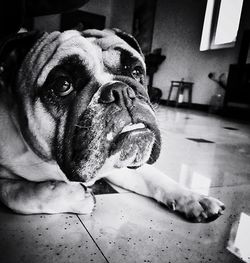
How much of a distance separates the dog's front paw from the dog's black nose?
0.37 metres

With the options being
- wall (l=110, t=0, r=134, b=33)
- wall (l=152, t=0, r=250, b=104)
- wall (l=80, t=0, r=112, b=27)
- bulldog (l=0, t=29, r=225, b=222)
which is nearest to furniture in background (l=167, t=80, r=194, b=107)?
wall (l=152, t=0, r=250, b=104)

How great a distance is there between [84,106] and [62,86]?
100 mm

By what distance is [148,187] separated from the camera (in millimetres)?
1000

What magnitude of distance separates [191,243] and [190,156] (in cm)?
106

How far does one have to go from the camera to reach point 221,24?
5.54m

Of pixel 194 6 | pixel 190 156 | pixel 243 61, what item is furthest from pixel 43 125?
pixel 194 6

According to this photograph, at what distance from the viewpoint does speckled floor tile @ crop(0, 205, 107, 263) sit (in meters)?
0.60

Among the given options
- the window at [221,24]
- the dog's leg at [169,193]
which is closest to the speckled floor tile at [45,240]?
the dog's leg at [169,193]

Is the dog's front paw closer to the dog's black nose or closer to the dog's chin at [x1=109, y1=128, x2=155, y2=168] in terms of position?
the dog's chin at [x1=109, y1=128, x2=155, y2=168]

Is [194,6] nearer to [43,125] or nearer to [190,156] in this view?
[190,156]

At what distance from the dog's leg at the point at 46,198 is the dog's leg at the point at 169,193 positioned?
23 cm

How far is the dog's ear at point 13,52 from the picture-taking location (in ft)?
2.81

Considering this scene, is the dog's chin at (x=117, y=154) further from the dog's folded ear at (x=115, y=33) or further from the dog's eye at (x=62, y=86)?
the dog's folded ear at (x=115, y=33)

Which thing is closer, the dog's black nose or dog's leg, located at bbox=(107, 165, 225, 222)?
the dog's black nose
